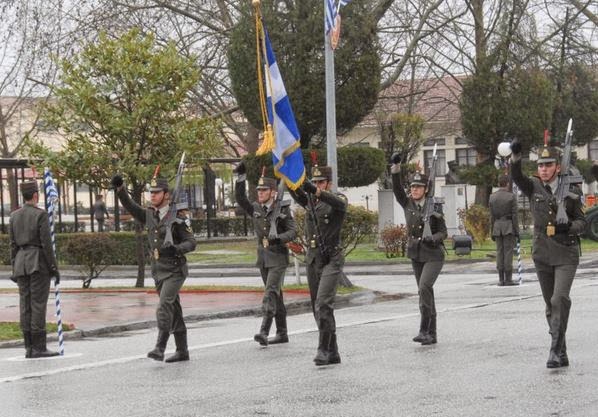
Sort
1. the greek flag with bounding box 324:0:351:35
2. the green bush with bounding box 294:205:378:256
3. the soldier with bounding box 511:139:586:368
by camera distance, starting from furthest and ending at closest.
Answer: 1. the green bush with bounding box 294:205:378:256
2. the greek flag with bounding box 324:0:351:35
3. the soldier with bounding box 511:139:586:368

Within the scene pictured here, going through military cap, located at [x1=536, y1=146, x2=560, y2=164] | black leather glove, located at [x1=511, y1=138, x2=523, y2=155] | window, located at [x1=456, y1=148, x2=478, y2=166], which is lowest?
military cap, located at [x1=536, y1=146, x2=560, y2=164]

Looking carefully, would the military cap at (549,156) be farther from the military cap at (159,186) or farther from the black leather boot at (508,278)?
the black leather boot at (508,278)

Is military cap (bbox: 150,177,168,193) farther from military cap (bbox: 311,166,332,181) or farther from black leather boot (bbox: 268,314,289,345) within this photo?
black leather boot (bbox: 268,314,289,345)

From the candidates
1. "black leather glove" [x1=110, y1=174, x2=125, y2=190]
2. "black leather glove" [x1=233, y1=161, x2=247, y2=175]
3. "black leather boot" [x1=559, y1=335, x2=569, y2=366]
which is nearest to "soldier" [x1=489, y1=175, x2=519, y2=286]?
"black leather glove" [x1=233, y1=161, x2=247, y2=175]

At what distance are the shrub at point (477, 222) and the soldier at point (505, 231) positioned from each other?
1156 centimetres

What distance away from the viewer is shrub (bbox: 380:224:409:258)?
30.1 m

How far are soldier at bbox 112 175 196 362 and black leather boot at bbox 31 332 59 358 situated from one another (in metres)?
1.83

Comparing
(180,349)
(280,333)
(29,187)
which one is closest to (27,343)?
(29,187)

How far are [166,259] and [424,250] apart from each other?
9.30ft

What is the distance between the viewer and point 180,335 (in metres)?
12.5

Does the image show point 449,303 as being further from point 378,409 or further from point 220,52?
point 220,52

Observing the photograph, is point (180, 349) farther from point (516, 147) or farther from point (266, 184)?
point (516, 147)

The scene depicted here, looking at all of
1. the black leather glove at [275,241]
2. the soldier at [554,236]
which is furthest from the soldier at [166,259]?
the soldier at [554,236]

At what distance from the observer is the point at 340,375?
10.9 meters
